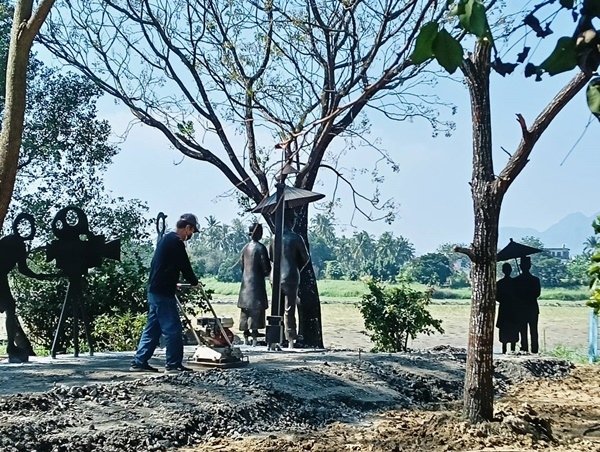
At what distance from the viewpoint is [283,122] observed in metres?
17.2

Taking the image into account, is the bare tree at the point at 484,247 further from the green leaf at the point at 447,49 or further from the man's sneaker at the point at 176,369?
the green leaf at the point at 447,49

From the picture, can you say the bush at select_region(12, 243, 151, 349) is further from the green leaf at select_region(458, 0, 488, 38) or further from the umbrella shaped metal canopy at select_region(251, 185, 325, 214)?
the green leaf at select_region(458, 0, 488, 38)

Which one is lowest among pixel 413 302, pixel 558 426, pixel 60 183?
pixel 558 426

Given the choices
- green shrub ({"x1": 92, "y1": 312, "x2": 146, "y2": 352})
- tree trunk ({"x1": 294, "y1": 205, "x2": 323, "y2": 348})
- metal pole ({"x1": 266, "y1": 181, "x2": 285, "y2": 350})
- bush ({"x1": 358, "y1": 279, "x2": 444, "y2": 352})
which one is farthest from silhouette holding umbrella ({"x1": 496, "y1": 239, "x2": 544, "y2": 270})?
green shrub ({"x1": 92, "y1": 312, "x2": 146, "y2": 352})

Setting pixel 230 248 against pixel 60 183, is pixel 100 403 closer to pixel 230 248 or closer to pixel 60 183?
pixel 60 183

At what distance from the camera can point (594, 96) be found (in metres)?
2.10

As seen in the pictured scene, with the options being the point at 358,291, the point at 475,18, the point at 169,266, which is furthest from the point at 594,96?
the point at 358,291

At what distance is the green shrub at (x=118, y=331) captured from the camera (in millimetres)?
15000

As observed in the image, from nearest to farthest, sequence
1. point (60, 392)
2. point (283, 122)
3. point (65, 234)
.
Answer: point (60, 392), point (65, 234), point (283, 122)

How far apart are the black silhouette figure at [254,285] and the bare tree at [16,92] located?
4.38 metres

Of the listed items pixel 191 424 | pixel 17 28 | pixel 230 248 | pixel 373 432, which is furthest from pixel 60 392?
pixel 230 248

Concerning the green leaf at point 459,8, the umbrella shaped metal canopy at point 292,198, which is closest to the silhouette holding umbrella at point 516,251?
the umbrella shaped metal canopy at point 292,198

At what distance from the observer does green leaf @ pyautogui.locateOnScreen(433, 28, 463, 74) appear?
222 cm

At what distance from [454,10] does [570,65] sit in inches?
14.0
